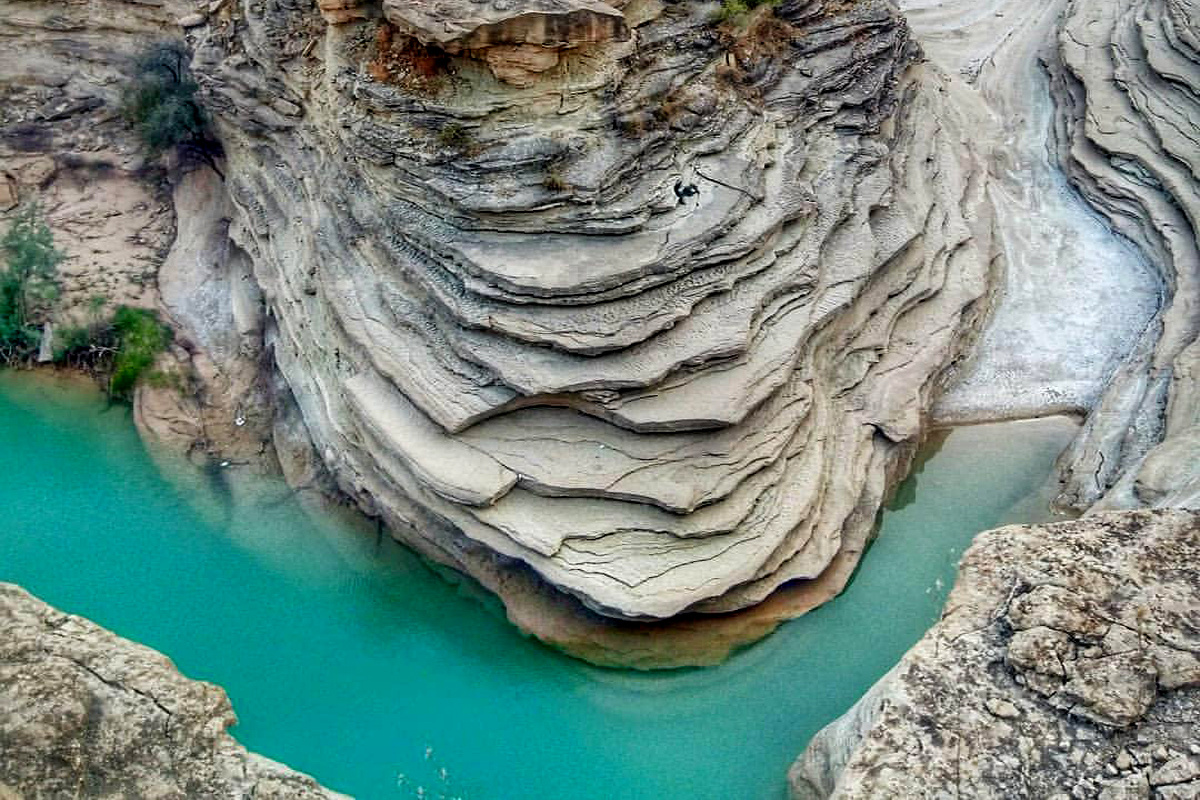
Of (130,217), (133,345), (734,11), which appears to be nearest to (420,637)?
(133,345)

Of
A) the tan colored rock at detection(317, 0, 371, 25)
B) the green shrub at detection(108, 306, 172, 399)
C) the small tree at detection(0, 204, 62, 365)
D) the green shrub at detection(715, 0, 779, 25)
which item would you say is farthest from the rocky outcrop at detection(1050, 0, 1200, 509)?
the small tree at detection(0, 204, 62, 365)

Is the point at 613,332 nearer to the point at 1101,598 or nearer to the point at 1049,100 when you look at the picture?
the point at 1101,598

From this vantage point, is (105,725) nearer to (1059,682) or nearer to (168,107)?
(1059,682)

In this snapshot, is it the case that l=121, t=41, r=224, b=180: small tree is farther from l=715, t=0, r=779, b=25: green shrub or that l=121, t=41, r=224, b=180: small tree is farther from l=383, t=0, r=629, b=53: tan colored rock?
l=715, t=0, r=779, b=25: green shrub

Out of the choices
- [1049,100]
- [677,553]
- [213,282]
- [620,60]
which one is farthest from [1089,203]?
[213,282]

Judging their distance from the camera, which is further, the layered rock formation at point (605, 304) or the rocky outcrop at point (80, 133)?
the rocky outcrop at point (80, 133)

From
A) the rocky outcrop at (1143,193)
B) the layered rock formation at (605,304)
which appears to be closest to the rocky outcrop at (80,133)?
the layered rock formation at (605,304)

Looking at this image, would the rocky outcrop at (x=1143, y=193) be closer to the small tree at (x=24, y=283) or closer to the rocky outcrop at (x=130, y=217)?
the rocky outcrop at (x=130, y=217)
